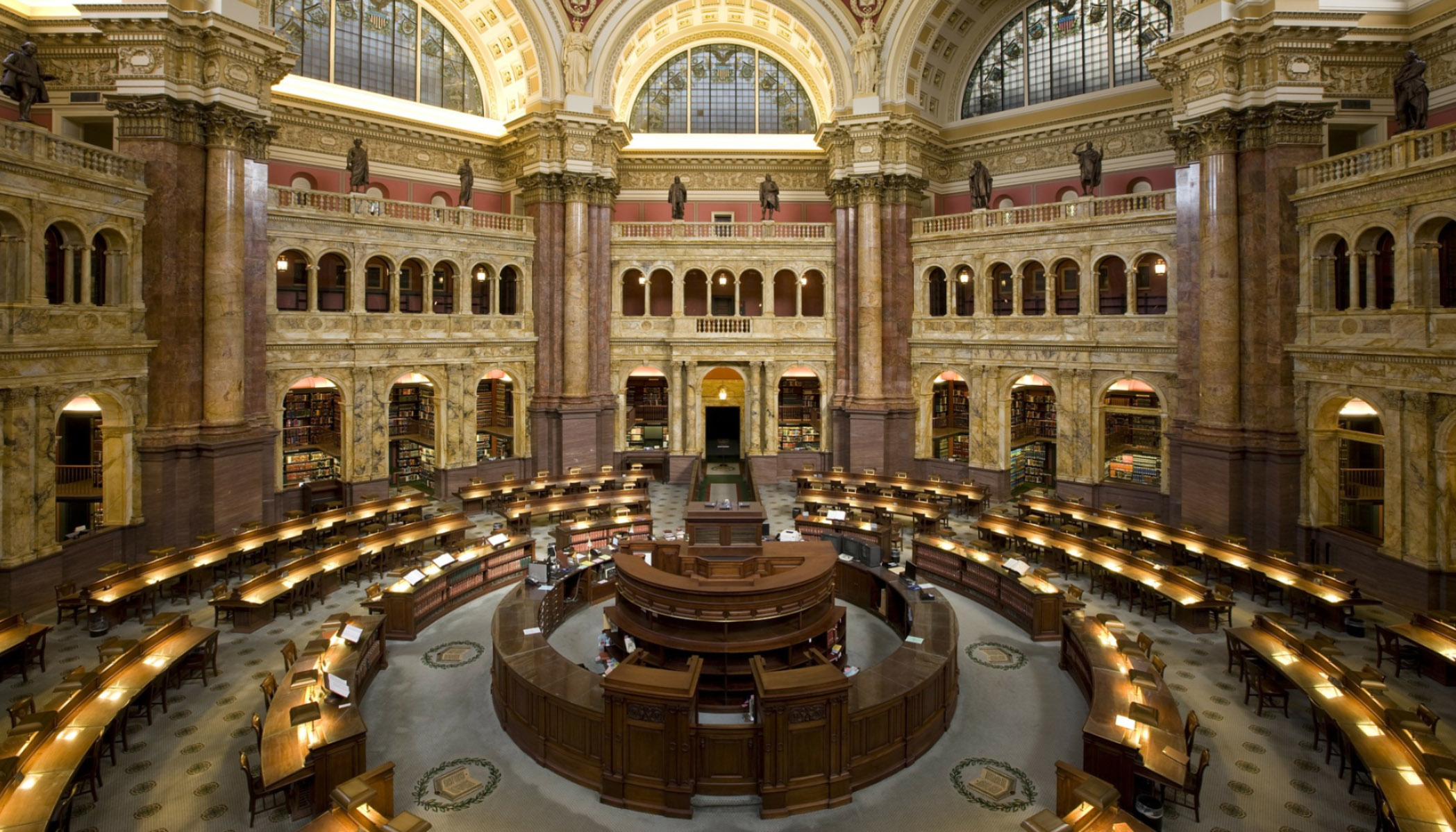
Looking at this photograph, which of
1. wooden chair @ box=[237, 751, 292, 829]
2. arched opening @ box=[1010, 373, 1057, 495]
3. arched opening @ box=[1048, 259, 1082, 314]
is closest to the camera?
wooden chair @ box=[237, 751, 292, 829]

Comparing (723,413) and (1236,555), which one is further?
(723,413)

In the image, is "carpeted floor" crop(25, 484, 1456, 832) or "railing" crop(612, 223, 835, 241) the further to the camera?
"railing" crop(612, 223, 835, 241)

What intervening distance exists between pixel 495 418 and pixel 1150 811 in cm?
2732

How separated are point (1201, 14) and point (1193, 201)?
181 inches

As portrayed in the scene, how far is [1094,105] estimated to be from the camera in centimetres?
2716

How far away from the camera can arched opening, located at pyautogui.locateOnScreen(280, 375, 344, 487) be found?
25.3 meters

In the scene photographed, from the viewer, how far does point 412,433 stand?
29.5 metres

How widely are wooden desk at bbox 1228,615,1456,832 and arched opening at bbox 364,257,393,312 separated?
2568 cm

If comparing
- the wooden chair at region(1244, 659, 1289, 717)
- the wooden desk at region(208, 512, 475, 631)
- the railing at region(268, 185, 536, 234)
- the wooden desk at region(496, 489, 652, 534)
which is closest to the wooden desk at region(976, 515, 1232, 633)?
the wooden chair at region(1244, 659, 1289, 717)

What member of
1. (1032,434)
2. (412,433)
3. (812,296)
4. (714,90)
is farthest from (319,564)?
(714,90)

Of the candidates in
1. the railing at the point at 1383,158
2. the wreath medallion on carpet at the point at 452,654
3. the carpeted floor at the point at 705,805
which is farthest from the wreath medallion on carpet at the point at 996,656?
the railing at the point at 1383,158

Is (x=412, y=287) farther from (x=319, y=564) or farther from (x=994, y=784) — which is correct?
(x=994, y=784)

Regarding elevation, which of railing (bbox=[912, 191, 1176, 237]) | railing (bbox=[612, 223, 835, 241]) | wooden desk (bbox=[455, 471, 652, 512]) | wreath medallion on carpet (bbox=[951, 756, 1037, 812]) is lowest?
wreath medallion on carpet (bbox=[951, 756, 1037, 812])

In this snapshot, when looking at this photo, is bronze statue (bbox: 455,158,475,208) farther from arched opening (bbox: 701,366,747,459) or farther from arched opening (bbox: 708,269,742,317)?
arched opening (bbox: 701,366,747,459)
